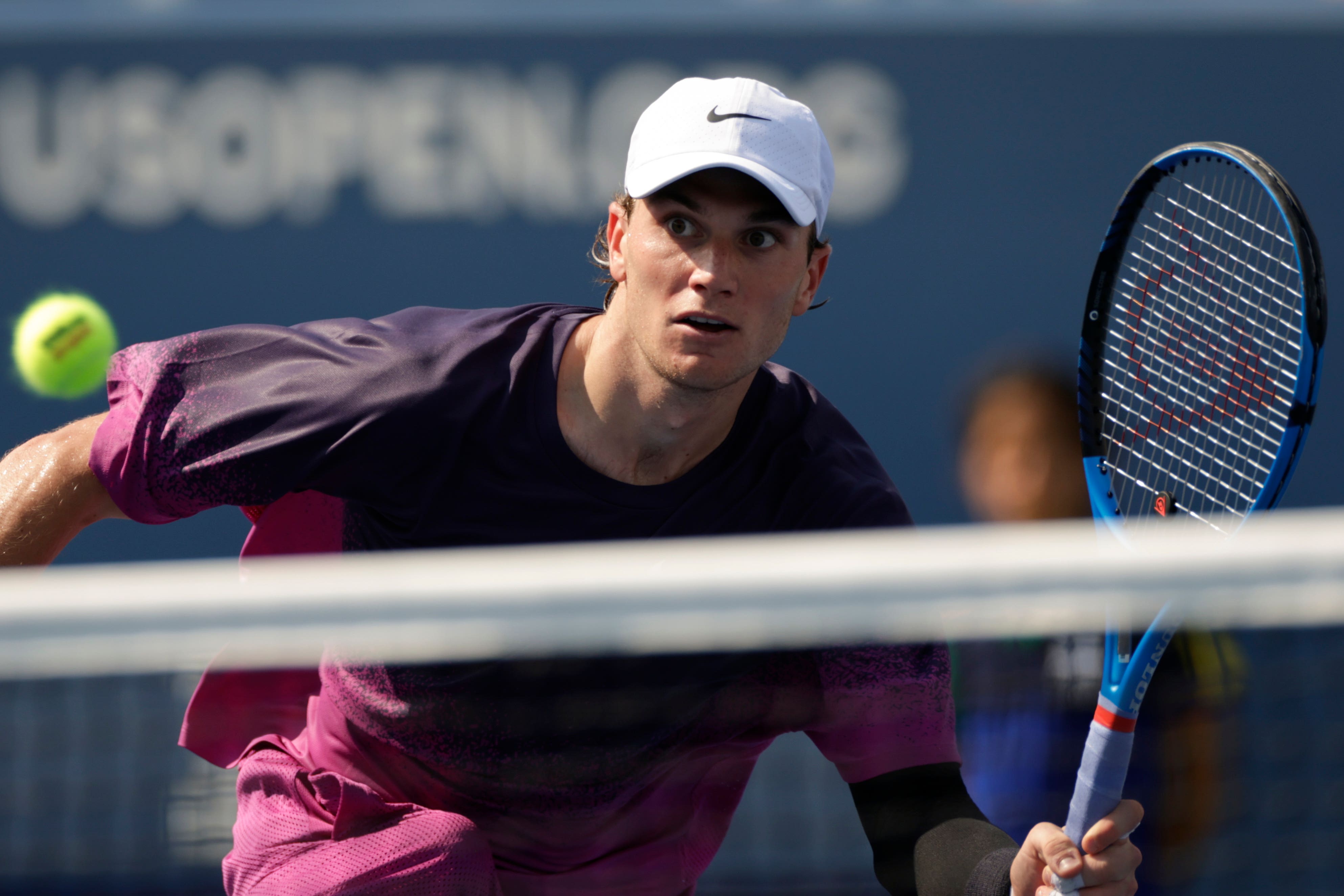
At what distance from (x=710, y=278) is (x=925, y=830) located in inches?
30.6

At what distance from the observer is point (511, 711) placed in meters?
1.85

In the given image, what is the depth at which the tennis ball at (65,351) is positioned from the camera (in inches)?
115

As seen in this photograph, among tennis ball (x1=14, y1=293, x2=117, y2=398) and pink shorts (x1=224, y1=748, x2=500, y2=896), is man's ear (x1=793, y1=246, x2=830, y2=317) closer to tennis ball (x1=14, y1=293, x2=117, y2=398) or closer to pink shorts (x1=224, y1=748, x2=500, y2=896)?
pink shorts (x1=224, y1=748, x2=500, y2=896)

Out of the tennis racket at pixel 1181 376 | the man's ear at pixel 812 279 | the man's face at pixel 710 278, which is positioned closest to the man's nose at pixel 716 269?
the man's face at pixel 710 278

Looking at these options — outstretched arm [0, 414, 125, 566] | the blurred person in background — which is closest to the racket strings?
the blurred person in background

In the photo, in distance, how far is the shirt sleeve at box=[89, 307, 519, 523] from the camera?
5.67ft

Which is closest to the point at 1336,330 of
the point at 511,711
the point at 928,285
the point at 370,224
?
the point at 928,285

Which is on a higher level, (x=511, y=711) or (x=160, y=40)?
(x=160, y=40)

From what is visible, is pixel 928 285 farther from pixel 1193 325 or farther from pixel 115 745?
pixel 115 745

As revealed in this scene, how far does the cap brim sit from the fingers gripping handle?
2.53ft

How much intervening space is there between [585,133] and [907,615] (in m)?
2.80

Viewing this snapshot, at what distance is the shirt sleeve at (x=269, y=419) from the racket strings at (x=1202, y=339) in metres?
1.29

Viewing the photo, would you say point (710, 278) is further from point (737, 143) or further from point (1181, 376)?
point (1181, 376)

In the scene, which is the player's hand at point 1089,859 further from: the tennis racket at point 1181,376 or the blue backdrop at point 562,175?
the blue backdrop at point 562,175
